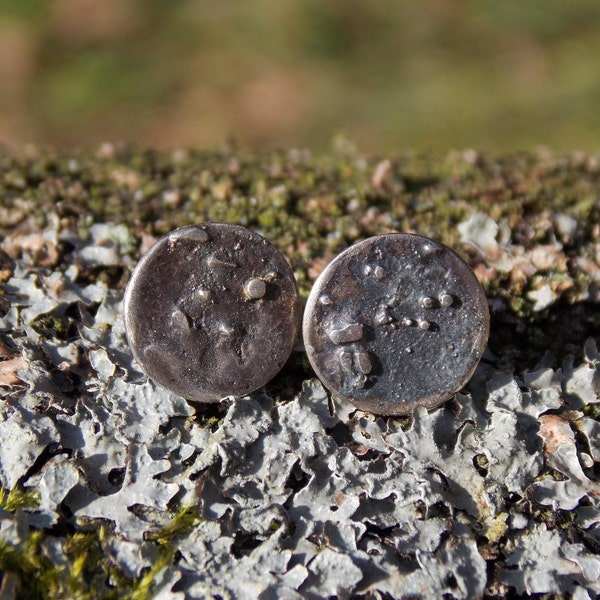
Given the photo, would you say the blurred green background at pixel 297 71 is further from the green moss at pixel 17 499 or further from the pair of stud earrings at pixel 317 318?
the green moss at pixel 17 499

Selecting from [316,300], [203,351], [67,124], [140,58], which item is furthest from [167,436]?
[140,58]

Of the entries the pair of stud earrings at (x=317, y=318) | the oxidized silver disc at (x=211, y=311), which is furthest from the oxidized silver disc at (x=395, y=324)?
the oxidized silver disc at (x=211, y=311)

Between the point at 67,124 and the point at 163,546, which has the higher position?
the point at 163,546

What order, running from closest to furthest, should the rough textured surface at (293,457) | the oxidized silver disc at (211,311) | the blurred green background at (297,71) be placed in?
the rough textured surface at (293,457), the oxidized silver disc at (211,311), the blurred green background at (297,71)

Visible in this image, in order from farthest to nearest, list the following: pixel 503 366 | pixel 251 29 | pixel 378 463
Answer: pixel 251 29 → pixel 503 366 → pixel 378 463

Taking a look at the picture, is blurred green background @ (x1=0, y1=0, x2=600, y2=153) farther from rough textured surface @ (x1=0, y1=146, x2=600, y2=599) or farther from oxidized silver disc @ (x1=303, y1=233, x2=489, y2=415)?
oxidized silver disc @ (x1=303, y1=233, x2=489, y2=415)

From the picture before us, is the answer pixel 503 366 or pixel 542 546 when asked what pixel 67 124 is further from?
pixel 542 546

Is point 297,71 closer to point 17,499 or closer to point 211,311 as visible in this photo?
point 211,311
